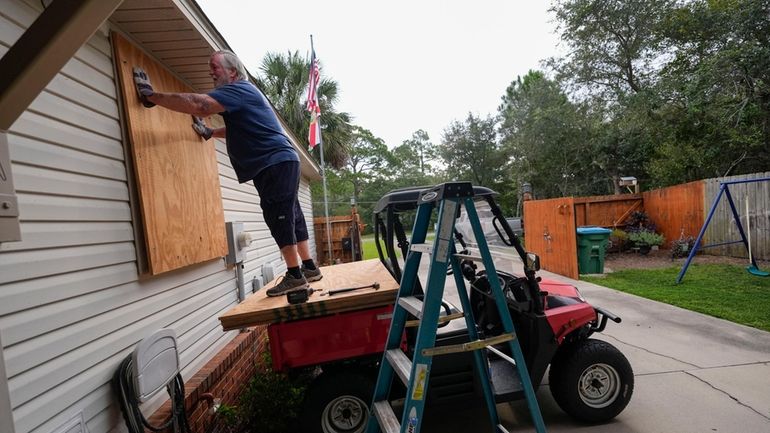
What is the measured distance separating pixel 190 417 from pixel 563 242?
26.9 feet

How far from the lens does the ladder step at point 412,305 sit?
6.31ft

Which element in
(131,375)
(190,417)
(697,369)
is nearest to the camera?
(131,375)

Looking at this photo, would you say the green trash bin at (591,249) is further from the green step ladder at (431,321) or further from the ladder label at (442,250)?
the ladder label at (442,250)

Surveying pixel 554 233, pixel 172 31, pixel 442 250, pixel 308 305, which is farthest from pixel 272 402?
pixel 554 233

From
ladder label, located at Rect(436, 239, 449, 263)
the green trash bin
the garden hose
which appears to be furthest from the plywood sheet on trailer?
the green trash bin

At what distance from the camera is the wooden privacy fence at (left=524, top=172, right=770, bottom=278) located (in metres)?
8.18

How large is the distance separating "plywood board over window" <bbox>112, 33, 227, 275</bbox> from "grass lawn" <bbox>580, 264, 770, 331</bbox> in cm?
642

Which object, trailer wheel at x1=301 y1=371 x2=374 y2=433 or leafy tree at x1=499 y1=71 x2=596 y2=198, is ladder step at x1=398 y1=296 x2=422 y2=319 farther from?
leafy tree at x1=499 y1=71 x2=596 y2=198

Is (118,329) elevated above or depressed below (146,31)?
below

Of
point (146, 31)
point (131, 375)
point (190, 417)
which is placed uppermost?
point (146, 31)

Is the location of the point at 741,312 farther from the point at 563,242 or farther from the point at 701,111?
the point at 701,111

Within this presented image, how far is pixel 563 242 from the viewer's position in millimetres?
8516

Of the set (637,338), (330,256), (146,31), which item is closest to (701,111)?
(637,338)

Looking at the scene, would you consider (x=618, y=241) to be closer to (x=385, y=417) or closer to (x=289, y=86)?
(x=385, y=417)
